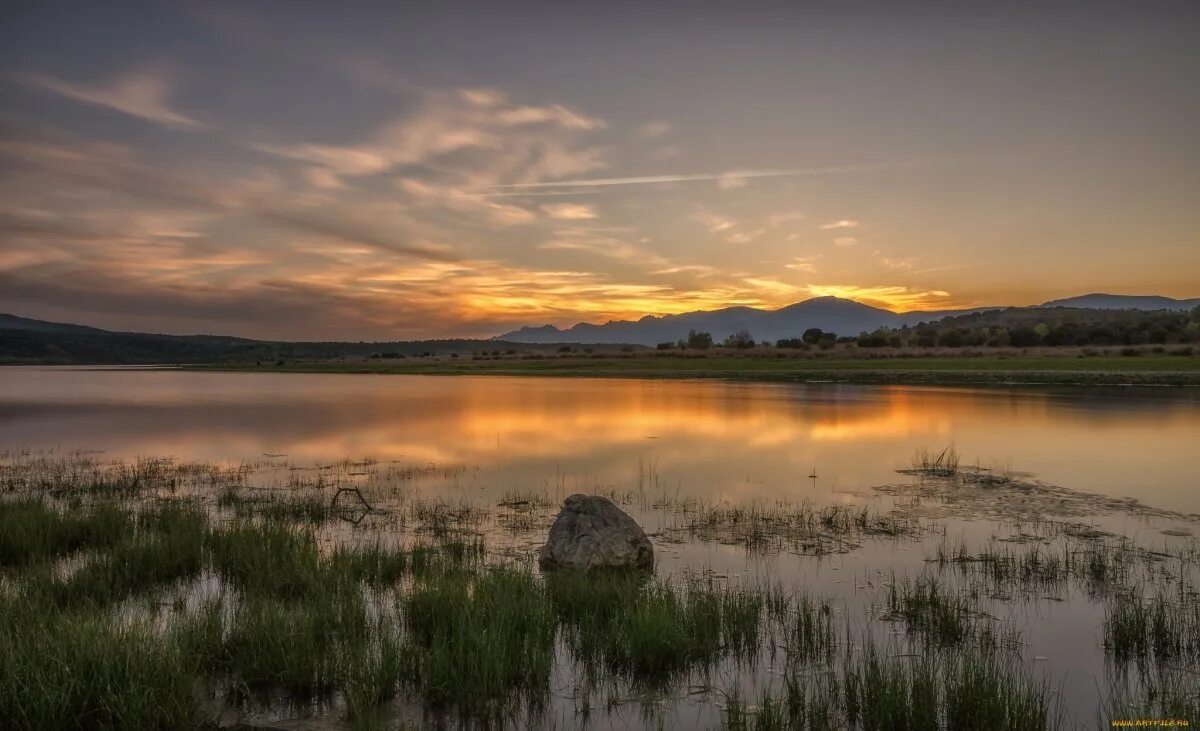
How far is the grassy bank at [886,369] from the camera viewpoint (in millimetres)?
58781

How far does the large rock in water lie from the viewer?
10109 millimetres

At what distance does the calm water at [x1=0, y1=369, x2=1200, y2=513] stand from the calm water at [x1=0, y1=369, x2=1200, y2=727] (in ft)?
0.41

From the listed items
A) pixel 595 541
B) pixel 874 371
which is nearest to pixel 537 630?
pixel 595 541

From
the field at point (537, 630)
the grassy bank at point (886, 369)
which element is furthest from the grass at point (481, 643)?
the grassy bank at point (886, 369)

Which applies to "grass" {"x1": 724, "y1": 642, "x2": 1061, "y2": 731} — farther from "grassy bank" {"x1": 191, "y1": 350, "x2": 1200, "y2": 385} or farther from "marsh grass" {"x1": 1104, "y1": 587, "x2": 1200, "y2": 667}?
"grassy bank" {"x1": 191, "y1": 350, "x2": 1200, "y2": 385}

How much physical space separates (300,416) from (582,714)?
3619cm

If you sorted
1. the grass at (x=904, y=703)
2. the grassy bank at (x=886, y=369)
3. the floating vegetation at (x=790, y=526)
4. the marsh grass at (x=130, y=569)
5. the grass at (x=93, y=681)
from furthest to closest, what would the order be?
1. the grassy bank at (x=886, y=369)
2. the floating vegetation at (x=790, y=526)
3. the marsh grass at (x=130, y=569)
4. the grass at (x=904, y=703)
5. the grass at (x=93, y=681)

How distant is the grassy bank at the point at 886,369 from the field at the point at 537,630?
2194 inches

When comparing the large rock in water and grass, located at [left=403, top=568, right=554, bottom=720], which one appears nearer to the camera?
grass, located at [left=403, top=568, right=554, bottom=720]

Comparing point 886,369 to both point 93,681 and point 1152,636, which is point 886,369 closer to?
point 1152,636

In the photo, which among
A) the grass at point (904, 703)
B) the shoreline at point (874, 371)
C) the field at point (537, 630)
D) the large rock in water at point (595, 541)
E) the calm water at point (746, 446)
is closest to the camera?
the grass at point (904, 703)

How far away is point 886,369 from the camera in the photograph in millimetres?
75062

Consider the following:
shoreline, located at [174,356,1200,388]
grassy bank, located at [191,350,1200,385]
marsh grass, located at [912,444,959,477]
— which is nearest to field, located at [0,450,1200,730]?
marsh grass, located at [912,444,959,477]

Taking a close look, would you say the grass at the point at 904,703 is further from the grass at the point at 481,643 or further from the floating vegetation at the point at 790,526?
the floating vegetation at the point at 790,526
